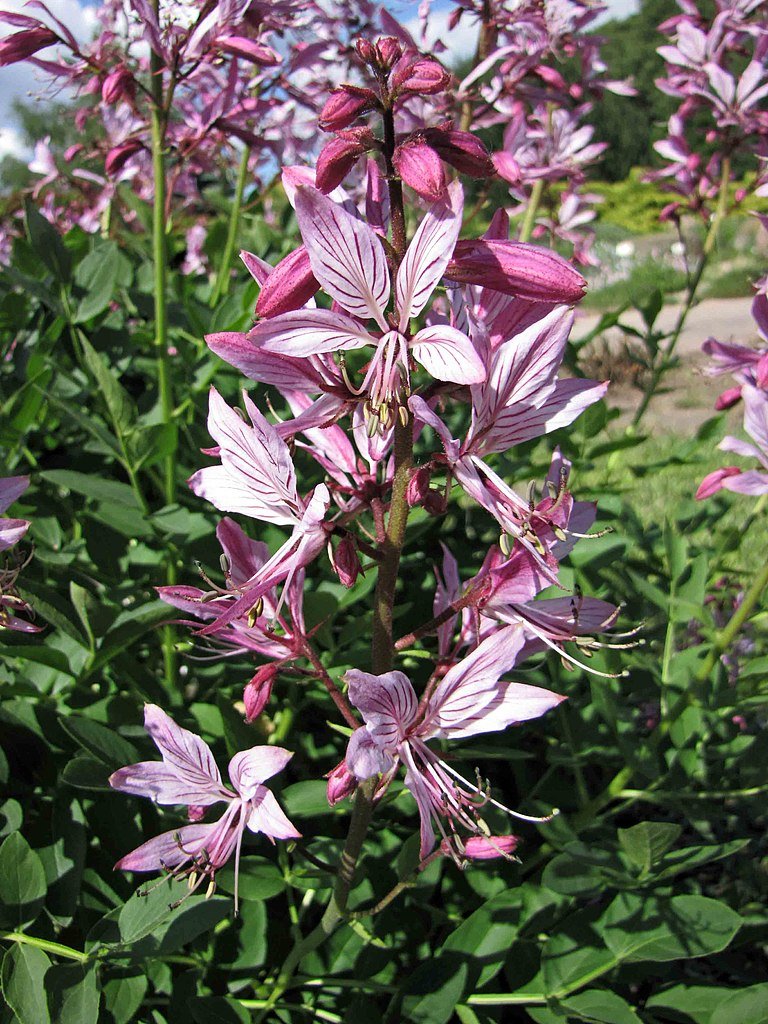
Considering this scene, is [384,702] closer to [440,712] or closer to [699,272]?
[440,712]

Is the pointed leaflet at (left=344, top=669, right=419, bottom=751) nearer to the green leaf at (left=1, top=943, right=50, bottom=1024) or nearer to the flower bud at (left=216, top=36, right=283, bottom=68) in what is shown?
the green leaf at (left=1, top=943, right=50, bottom=1024)

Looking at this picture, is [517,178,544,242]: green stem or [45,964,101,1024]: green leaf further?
[517,178,544,242]: green stem

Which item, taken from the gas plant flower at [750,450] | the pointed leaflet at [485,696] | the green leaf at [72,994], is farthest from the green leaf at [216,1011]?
the gas plant flower at [750,450]

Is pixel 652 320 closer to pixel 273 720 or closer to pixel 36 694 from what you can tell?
pixel 273 720

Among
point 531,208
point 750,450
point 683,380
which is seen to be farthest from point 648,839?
point 683,380

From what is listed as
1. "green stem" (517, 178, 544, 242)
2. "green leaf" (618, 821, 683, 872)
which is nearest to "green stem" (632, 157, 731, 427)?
"green stem" (517, 178, 544, 242)

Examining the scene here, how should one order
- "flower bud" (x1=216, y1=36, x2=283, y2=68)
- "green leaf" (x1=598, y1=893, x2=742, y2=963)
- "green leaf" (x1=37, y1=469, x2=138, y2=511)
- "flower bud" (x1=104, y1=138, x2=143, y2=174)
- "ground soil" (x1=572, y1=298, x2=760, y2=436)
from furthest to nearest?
1. "ground soil" (x1=572, y1=298, x2=760, y2=436)
2. "flower bud" (x1=104, y1=138, x2=143, y2=174)
3. "flower bud" (x1=216, y1=36, x2=283, y2=68)
4. "green leaf" (x1=37, y1=469, x2=138, y2=511)
5. "green leaf" (x1=598, y1=893, x2=742, y2=963)
